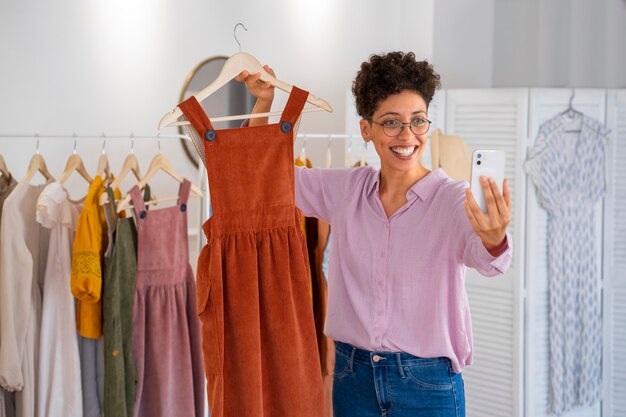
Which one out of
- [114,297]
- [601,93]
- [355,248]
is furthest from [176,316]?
[601,93]

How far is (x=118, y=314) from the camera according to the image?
2.38 metres

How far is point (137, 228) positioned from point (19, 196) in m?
0.36

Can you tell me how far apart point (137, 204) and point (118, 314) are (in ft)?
1.12

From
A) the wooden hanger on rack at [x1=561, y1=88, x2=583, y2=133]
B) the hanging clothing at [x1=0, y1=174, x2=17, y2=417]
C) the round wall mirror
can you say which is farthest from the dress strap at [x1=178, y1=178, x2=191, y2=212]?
the wooden hanger on rack at [x1=561, y1=88, x2=583, y2=133]

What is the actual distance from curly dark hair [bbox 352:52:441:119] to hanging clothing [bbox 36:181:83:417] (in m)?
1.08

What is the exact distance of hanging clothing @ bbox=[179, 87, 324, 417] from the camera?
157 centimetres

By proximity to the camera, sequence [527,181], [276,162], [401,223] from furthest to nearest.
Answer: [527,181] < [401,223] < [276,162]

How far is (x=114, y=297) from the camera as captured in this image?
7.81 feet

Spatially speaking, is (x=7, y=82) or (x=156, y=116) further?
(x=156, y=116)

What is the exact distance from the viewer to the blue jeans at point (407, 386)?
173 cm

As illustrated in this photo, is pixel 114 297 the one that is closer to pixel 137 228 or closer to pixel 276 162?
pixel 137 228

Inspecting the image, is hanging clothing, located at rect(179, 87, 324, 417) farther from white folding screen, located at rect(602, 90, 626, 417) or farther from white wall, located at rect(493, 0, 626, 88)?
white wall, located at rect(493, 0, 626, 88)

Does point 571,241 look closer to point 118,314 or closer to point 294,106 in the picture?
point 118,314

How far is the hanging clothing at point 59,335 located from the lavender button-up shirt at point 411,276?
3.21 feet
